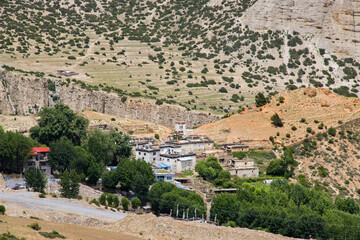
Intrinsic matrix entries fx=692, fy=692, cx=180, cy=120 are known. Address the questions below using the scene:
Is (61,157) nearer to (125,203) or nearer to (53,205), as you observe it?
(125,203)

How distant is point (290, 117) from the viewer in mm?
80125

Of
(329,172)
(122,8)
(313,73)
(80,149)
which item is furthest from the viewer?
(122,8)

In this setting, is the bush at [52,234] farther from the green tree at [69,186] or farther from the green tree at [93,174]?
the green tree at [93,174]

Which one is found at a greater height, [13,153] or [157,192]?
[13,153]

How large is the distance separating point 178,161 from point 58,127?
40.9 ft

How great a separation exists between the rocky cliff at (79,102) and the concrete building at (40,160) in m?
31.9

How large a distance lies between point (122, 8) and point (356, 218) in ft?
336

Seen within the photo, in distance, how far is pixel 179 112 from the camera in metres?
92.4

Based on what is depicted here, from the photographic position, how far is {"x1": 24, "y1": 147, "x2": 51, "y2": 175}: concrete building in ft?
198

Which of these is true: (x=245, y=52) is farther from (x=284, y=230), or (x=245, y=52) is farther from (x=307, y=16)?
(x=284, y=230)

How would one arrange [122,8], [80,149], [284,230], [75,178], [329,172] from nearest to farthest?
[284,230]
[75,178]
[80,149]
[329,172]
[122,8]

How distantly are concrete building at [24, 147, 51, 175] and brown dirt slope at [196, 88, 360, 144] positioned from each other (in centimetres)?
2205

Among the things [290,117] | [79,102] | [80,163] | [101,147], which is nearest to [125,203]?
[80,163]

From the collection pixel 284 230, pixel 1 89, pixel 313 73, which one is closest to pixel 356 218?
pixel 284 230
